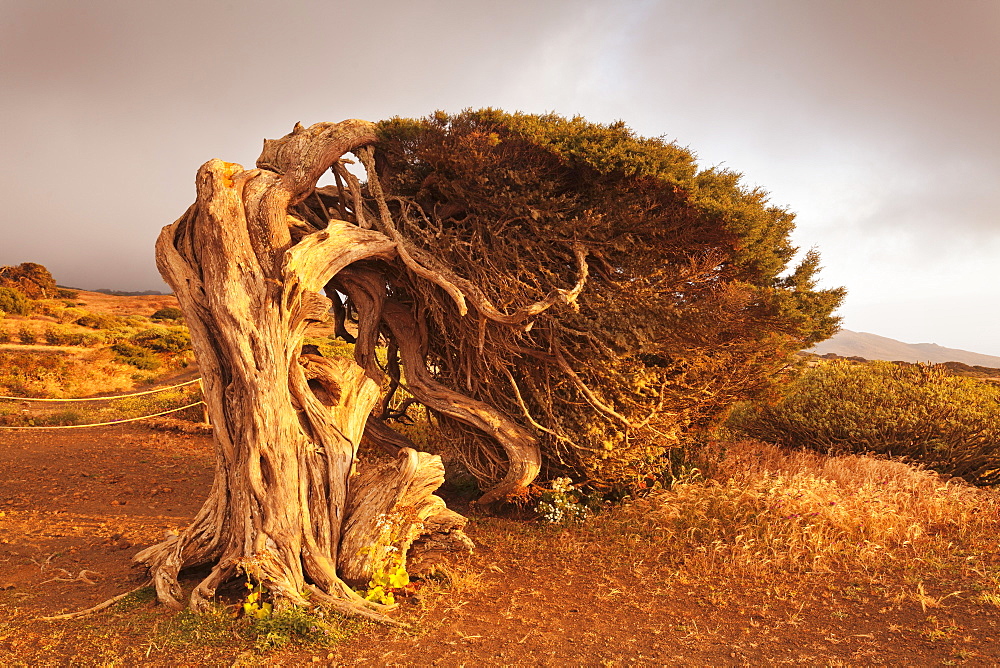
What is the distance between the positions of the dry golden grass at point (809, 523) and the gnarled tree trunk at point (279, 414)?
2188 millimetres

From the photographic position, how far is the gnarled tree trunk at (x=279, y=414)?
457cm

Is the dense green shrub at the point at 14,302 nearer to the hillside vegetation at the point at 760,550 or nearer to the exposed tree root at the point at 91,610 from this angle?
the hillside vegetation at the point at 760,550

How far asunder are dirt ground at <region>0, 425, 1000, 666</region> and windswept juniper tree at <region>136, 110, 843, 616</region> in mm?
473

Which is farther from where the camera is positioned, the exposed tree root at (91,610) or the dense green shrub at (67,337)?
the dense green shrub at (67,337)

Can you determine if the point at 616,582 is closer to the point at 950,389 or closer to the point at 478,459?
the point at 478,459

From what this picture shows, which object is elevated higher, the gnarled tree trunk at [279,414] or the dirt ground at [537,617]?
the gnarled tree trunk at [279,414]

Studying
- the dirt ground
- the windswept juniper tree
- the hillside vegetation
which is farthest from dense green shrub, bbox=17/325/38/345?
the windswept juniper tree

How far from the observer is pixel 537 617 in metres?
4.48

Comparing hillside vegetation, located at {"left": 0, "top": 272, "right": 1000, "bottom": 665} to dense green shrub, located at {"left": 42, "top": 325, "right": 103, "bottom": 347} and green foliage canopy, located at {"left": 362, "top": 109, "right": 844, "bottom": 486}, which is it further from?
dense green shrub, located at {"left": 42, "top": 325, "right": 103, "bottom": 347}

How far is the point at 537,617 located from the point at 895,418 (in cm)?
698

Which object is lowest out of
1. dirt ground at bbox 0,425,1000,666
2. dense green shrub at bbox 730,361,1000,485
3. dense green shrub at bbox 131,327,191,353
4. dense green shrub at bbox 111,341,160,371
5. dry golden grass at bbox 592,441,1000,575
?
dense green shrub at bbox 111,341,160,371

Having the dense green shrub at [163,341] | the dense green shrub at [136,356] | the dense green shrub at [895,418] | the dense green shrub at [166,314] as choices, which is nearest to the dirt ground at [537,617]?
the dense green shrub at [895,418]

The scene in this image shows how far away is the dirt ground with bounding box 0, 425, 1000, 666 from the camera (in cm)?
383

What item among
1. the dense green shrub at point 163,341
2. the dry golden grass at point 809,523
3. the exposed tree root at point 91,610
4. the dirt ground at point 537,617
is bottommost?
the dense green shrub at point 163,341
